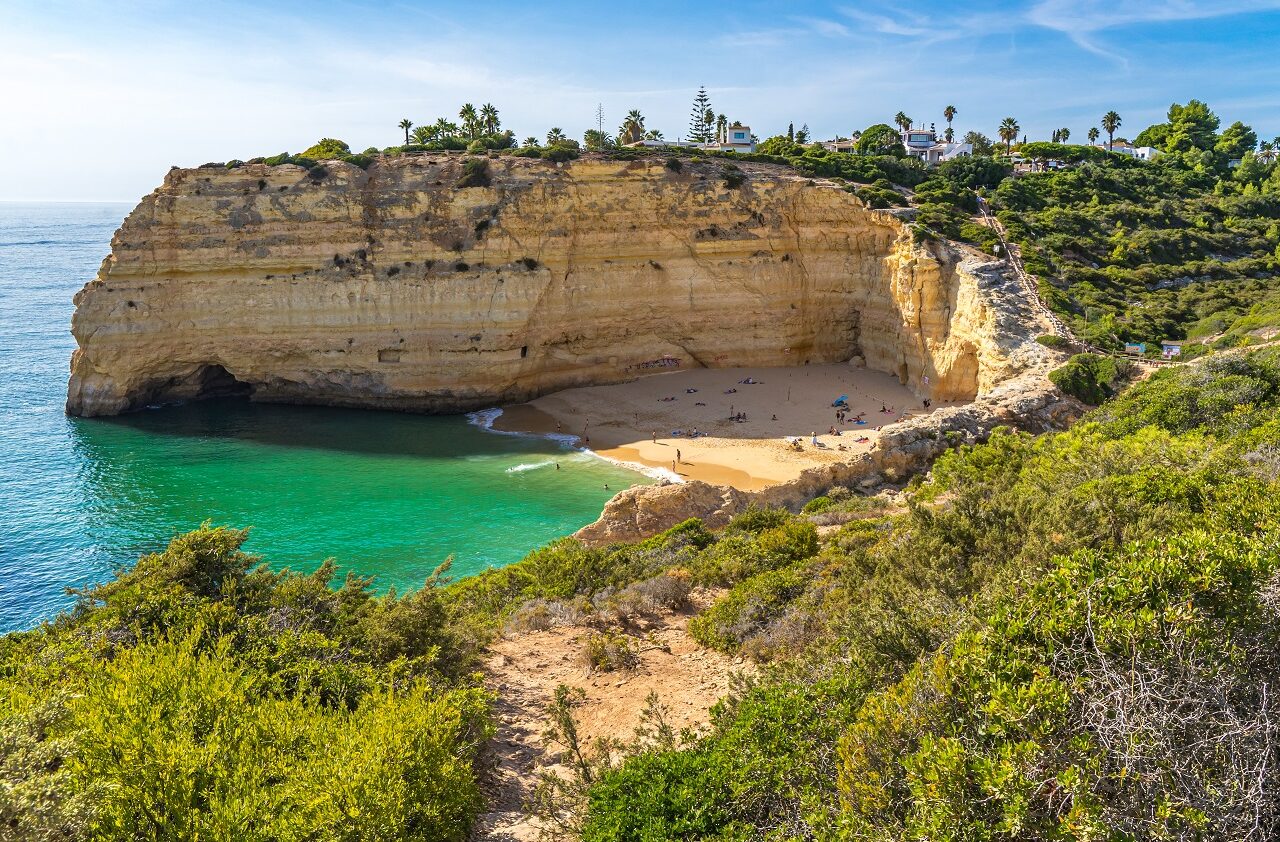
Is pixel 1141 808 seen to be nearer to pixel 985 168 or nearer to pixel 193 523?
pixel 193 523

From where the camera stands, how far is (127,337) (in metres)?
38.7

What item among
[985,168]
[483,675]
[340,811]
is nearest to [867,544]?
[483,675]

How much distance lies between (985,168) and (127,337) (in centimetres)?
5281

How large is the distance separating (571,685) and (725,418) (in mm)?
25853

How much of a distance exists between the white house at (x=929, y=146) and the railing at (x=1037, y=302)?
1347 inches

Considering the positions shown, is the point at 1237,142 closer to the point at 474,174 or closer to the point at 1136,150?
the point at 1136,150

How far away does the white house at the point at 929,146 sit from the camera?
72.5m

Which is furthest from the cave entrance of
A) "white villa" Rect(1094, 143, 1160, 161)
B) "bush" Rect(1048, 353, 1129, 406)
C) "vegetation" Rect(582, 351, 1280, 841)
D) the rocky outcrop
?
"white villa" Rect(1094, 143, 1160, 161)

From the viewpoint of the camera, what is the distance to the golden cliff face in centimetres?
3853

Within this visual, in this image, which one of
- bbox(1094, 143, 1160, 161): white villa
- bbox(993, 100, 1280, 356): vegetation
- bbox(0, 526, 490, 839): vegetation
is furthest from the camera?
bbox(1094, 143, 1160, 161): white villa

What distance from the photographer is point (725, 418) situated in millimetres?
36688

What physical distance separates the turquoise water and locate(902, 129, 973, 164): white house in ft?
188

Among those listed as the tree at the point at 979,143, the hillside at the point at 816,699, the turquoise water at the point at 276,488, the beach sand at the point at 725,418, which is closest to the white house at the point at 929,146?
the tree at the point at 979,143

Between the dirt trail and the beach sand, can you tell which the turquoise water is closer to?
the beach sand
